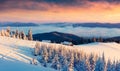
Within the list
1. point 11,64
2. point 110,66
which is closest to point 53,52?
point 110,66

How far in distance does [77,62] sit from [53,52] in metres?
19.0

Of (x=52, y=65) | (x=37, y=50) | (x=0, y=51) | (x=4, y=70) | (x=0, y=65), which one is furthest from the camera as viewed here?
(x=37, y=50)

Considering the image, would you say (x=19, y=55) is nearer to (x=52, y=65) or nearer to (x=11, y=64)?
(x=52, y=65)

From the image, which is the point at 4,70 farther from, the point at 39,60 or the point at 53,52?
the point at 53,52

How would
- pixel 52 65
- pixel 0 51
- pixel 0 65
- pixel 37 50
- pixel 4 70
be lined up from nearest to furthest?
pixel 4 70, pixel 0 65, pixel 52 65, pixel 0 51, pixel 37 50

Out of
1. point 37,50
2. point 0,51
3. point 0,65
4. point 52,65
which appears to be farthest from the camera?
point 37,50

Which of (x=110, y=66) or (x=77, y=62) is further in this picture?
(x=77, y=62)

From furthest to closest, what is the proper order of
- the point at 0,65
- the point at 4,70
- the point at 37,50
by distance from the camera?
the point at 37,50, the point at 0,65, the point at 4,70

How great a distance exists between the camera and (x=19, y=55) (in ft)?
550

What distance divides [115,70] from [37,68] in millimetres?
67540

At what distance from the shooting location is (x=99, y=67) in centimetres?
15925

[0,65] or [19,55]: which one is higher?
[0,65]

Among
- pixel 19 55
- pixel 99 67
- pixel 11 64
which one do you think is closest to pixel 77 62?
pixel 99 67

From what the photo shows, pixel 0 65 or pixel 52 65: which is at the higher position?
pixel 0 65
